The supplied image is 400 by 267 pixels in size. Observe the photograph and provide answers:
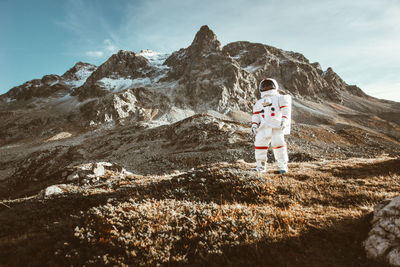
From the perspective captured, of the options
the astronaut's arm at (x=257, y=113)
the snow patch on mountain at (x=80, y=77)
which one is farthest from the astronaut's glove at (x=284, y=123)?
the snow patch on mountain at (x=80, y=77)

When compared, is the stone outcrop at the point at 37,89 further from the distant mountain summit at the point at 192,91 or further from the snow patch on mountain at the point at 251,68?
the snow patch on mountain at the point at 251,68

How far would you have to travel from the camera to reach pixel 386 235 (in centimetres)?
432

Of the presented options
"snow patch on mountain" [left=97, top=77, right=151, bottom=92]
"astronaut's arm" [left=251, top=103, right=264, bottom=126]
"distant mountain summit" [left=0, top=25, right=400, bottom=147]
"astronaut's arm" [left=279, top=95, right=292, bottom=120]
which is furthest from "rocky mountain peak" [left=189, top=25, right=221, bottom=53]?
"astronaut's arm" [left=279, top=95, right=292, bottom=120]

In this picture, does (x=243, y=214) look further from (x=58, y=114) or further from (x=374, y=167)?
(x=58, y=114)

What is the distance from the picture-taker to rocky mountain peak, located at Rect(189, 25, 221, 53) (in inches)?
5113

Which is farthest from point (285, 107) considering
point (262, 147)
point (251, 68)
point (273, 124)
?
point (251, 68)

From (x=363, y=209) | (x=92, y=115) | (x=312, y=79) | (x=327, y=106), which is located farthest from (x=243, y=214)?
(x=312, y=79)

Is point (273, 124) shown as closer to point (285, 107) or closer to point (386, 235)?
point (285, 107)

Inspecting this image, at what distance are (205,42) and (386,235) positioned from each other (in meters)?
143

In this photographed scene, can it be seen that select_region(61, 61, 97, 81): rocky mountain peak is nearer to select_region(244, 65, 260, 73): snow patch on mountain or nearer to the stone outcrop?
the stone outcrop

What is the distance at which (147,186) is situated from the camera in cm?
924

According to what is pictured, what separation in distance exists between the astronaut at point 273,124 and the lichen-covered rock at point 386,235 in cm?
588

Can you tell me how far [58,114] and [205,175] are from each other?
4947 inches

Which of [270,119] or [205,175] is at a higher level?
[270,119]
